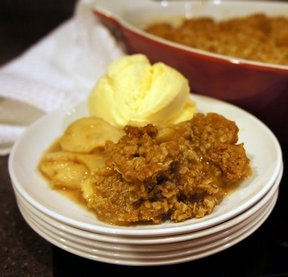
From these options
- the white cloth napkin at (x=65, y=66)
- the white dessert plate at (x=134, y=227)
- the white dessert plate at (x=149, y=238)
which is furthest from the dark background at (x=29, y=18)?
the white dessert plate at (x=149, y=238)

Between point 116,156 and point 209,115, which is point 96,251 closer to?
point 116,156

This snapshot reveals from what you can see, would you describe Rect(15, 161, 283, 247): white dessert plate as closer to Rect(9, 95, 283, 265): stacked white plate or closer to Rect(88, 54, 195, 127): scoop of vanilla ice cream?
Rect(9, 95, 283, 265): stacked white plate

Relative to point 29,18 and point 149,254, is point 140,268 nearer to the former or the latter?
point 149,254

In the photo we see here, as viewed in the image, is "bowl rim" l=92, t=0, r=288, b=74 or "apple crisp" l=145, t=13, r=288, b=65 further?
"apple crisp" l=145, t=13, r=288, b=65

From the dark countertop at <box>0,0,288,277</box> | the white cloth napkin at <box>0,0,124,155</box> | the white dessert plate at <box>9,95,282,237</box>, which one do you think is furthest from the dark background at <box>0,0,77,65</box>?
the dark countertop at <box>0,0,288,277</box>

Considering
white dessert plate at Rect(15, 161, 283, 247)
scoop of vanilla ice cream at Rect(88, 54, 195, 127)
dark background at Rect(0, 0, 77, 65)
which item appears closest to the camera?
white dessert plate at Rect(15, 161, 283, 247)

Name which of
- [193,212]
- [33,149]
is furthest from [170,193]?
[33,149]

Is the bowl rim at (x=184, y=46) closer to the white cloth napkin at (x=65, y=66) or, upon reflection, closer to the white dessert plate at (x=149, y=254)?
the white cloth napkin at (x=65, y=66)
